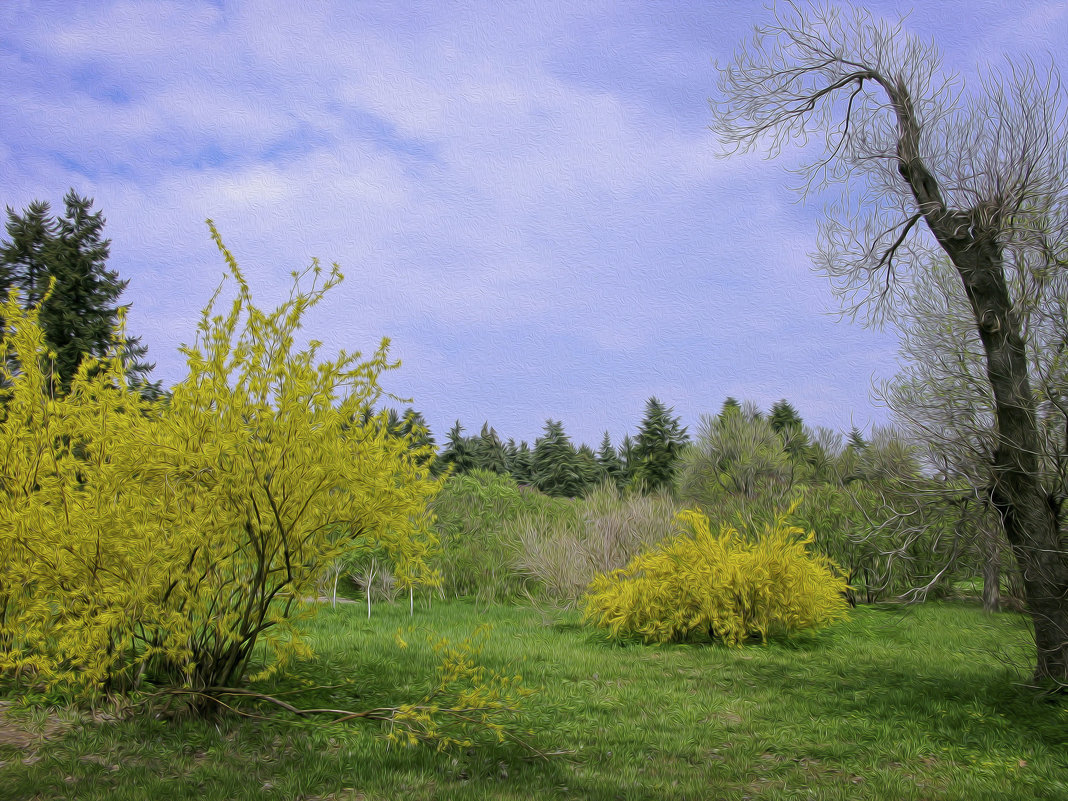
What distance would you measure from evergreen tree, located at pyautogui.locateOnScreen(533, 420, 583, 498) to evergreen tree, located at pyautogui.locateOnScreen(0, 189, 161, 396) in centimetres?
2137

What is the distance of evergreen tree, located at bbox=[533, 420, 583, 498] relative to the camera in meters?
38.8

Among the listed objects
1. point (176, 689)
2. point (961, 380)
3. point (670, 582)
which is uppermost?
point (961, 380)

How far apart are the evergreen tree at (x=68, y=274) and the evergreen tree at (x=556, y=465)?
21371 mm

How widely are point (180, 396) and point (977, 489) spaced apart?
6.39 m

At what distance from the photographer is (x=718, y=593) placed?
927 cm

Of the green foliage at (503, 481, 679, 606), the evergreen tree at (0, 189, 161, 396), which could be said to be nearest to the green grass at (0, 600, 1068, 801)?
the green foliage at (503, 481, 679, 606)

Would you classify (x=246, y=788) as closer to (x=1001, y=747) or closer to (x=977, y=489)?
(x=1001, y=747)

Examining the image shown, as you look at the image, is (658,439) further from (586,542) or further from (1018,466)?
(1018,466)

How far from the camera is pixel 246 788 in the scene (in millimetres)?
4250

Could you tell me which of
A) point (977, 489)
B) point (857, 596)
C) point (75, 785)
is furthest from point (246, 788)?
point (857, 596)

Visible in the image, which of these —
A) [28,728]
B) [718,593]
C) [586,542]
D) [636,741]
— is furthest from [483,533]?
[28,728]

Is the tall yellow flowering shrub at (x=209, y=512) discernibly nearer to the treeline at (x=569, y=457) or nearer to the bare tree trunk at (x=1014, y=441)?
the bare tree trunk at (x=1014, y=441)

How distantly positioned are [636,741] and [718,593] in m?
4.18

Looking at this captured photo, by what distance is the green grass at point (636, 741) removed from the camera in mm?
4422
